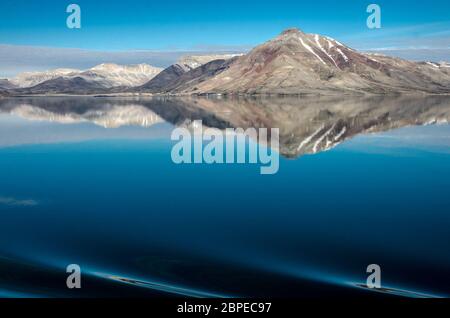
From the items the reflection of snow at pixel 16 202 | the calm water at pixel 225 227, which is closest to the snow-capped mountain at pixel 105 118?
the calm water at pixel 225 227

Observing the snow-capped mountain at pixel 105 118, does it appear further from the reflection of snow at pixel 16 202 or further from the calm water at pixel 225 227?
the reflection of snow at pixel 16 202

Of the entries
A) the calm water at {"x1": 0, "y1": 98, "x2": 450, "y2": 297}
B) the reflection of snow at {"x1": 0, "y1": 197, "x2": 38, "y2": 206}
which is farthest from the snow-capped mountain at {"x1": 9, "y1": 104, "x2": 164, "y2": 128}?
the reflection of snow at {"x1": 0, "y1": 197, "x2": 38, "y2": 206}

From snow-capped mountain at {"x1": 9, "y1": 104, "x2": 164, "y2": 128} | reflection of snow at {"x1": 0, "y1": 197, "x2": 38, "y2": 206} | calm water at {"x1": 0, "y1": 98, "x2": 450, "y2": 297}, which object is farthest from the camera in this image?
snow-capped mountain at {"x1": 9, "y1": 104, "x2": 164, "y2": 128}

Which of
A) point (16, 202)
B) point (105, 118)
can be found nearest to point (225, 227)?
point (16, 202)

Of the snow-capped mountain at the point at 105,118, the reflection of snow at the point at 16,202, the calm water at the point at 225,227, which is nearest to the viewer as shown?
the calm water at the point at 225,227

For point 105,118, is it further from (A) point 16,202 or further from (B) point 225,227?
(B) point 225,227

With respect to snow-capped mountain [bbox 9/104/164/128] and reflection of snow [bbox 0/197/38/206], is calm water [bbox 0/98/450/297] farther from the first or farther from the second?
snow-capped mountain [bbox 9/104/164/128]

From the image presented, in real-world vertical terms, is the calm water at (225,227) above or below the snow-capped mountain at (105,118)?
below
